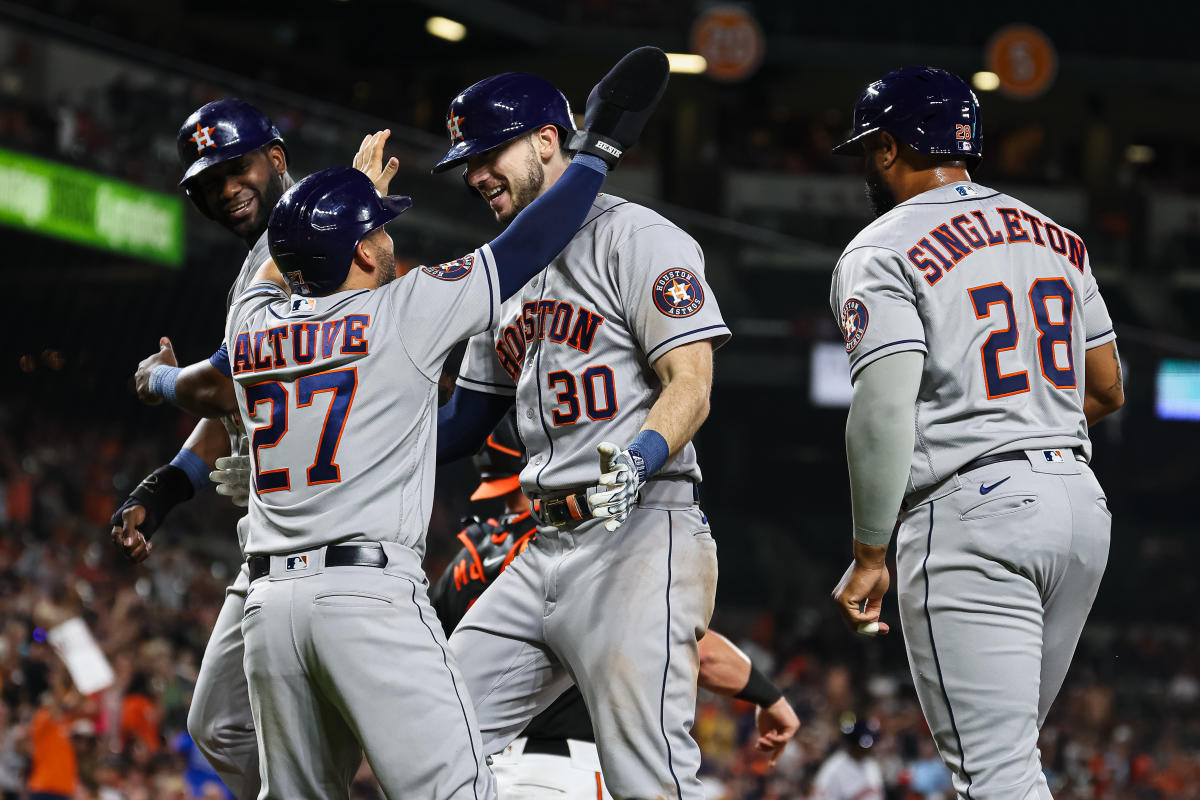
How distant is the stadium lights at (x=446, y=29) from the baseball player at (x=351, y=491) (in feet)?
65.7

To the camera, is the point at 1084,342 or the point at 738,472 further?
the point at 738,472

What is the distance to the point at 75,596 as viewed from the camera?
9406 mm

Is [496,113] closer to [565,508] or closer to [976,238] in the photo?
[565,508]

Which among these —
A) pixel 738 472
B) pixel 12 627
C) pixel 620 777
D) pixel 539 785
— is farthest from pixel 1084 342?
pixel 738 472

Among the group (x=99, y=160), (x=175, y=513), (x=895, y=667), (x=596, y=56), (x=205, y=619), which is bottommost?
(x=895, y=667)

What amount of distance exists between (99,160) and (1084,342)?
29.7 feet

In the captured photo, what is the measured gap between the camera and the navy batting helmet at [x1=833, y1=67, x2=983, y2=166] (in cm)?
344

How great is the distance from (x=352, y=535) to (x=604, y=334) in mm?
762

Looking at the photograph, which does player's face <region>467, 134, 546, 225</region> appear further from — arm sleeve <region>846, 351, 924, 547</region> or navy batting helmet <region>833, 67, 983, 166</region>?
arm sleeve <region>846, 351, 924, 547</region>

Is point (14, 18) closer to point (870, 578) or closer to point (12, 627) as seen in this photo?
point (12, 627)

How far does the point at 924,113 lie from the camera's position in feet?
11.3

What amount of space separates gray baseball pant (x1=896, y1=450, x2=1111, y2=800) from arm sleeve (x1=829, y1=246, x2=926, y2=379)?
347 mm

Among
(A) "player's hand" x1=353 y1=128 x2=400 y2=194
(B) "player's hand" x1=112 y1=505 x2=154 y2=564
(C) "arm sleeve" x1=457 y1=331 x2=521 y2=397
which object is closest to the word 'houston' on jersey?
(C) "arm sleeve" x1=457 y1=331 x2=521 y2=397

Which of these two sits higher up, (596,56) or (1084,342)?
(596,56)
